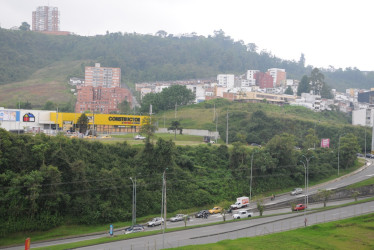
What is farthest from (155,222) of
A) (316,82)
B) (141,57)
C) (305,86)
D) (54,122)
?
(141,57)

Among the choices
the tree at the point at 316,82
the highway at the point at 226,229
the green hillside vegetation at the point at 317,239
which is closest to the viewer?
the green hillside vegetation at the point at 317,239

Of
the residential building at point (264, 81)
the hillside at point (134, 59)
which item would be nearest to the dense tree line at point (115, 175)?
the hillside at point (134, 59)

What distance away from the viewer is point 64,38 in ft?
560

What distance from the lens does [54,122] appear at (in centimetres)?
5775

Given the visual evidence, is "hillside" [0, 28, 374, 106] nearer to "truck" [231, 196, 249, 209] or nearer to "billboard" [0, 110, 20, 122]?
"billboard" [0, 110, 20, 122]

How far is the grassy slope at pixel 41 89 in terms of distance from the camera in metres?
95.1

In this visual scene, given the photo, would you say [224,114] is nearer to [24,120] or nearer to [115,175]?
[24,120]

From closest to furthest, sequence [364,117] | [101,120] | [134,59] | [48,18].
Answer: [101,120], [364,117], [134,59], [48,18]

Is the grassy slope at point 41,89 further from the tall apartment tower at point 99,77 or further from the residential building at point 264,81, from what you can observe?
the residential building at point 264,81

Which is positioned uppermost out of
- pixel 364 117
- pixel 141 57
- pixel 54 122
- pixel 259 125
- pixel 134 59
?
pixel 141 57

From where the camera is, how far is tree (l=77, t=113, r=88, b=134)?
5247 cm

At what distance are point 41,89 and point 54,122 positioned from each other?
177ft

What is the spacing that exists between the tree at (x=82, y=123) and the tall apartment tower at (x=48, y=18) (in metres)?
158

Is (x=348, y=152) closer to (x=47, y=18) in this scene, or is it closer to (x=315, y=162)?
(x=315, y=162)
